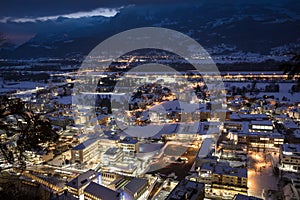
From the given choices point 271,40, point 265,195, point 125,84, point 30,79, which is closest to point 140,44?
point 271,40

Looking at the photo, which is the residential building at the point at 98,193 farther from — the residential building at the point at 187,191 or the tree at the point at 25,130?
the tree at the point at 25,130

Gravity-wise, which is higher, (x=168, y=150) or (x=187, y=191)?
(x=187, y=191)

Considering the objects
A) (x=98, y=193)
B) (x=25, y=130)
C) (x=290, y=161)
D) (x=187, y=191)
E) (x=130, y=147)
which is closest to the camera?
(x=25, y=130)

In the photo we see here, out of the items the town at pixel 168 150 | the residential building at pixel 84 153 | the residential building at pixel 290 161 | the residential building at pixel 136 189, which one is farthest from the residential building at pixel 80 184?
the residential building at pixel 290 161

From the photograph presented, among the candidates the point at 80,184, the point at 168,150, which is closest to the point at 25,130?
the point at 80,184

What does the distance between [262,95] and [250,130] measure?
5399 mm

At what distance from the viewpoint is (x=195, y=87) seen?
Answer: 14.1 m

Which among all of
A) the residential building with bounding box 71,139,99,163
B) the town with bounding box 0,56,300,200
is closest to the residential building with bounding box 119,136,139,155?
the town with bounding box 0,56,300,200

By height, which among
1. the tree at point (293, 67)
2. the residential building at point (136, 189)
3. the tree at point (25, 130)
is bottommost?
the residential building at point (136, 189)

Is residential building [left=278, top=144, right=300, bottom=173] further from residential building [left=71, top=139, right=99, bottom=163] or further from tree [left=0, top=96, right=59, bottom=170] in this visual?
tree [left=0, top=96, right=59, bottom=170]

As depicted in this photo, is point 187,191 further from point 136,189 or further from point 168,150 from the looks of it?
point 168,150

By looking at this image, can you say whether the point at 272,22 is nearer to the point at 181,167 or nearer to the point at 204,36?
the point at 204,36

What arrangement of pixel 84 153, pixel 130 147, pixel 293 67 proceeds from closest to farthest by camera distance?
1. pixel 293 67
2. pixel 84 153
3. pixel 130 147

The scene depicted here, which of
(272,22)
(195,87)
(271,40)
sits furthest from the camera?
(272,22)
